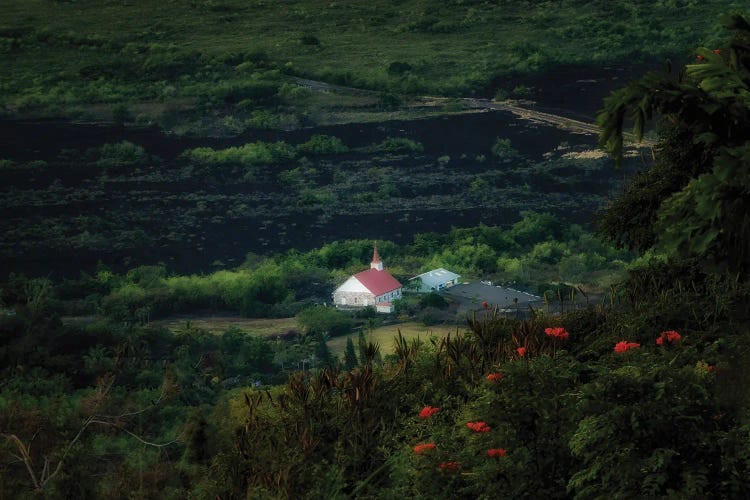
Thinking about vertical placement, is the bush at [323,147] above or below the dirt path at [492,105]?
below

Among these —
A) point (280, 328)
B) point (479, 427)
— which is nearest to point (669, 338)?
point (479, 427)

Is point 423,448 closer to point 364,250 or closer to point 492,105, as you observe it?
point 364,250

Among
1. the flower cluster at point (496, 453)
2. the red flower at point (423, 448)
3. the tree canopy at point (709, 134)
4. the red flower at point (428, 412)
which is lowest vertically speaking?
the red flower at point (428, 412)

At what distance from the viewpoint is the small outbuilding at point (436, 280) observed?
1242 inches

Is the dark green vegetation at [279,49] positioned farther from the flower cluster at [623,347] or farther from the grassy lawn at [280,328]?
the flower cluster at [623,347]

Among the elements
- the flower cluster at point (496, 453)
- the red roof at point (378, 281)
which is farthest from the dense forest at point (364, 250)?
the red roof at point (378, 281)

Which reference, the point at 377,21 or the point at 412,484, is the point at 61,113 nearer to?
the point at 377,21

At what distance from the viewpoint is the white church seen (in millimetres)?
30670

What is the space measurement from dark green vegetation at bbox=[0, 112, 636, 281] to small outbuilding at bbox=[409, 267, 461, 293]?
1.38 meters

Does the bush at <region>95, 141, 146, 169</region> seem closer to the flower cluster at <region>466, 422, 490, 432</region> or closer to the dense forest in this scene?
the dense forest

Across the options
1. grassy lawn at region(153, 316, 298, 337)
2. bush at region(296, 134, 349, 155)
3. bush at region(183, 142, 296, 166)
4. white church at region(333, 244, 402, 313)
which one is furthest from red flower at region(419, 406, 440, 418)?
bush at region(296, 134, 349, 155)

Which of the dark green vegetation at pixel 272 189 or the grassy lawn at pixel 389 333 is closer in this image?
the grassy lawn at pixel 389 333

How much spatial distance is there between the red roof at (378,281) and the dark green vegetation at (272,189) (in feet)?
9.32

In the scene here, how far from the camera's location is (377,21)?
183 ft
